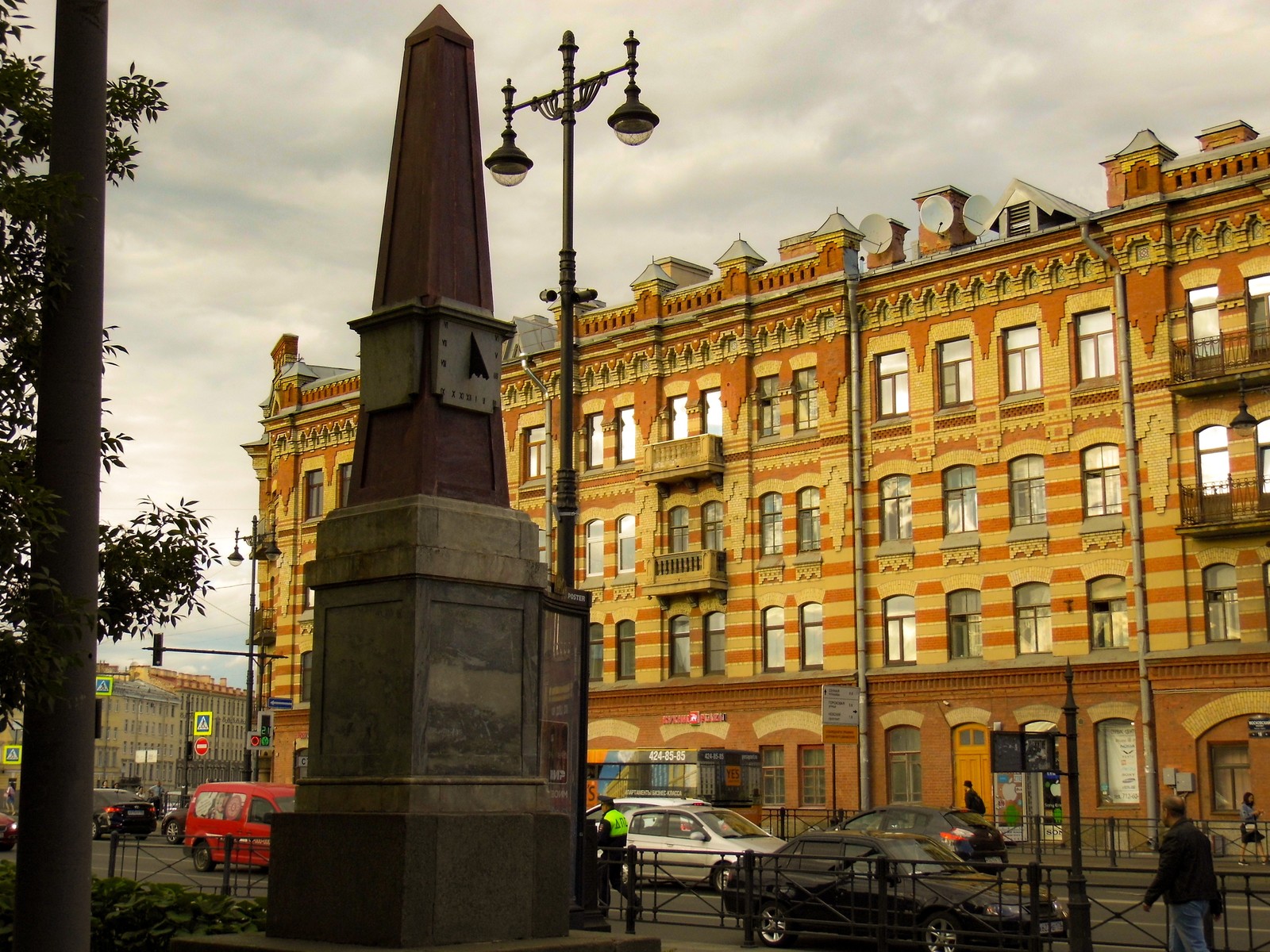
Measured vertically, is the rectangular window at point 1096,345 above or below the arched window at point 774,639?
above

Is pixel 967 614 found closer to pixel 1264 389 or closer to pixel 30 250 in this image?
pixel 1264 389

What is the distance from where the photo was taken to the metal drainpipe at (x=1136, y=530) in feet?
111

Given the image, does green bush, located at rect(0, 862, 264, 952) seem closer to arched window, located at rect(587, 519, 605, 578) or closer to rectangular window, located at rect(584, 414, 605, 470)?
arched window, located at rect(587, 519, 605, 578)

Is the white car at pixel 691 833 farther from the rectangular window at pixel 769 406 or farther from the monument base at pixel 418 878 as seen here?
the rectangular window at pixel 769 406

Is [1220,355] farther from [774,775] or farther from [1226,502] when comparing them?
[774,775]

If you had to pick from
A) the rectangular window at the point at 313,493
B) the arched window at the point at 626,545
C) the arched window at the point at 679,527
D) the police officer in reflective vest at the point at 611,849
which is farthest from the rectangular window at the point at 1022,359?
the rectangular window at the point at 313,493

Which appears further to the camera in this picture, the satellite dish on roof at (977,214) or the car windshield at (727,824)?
the satellite dish on roof at (977,214)

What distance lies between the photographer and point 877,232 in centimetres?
4231

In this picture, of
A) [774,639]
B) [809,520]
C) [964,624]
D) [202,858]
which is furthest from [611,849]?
[809,520]

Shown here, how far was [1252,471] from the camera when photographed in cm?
3353

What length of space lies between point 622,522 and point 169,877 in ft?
71.7

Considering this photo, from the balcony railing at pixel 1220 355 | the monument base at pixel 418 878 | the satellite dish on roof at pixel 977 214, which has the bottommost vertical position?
the monument base at pixel 418 878

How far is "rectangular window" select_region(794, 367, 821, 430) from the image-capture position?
4150cm

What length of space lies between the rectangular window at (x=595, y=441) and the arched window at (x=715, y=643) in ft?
22.0
